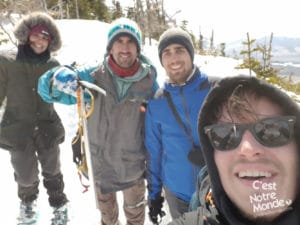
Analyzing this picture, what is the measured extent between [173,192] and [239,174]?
5.40ft

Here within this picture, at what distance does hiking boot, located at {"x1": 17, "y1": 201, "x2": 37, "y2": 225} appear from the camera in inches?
160

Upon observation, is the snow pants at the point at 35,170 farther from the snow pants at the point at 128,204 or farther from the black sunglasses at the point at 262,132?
the black sunglasses at the point at 262,132

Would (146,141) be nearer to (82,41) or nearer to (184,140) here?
(184,140)

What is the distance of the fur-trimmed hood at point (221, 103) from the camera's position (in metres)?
1.49

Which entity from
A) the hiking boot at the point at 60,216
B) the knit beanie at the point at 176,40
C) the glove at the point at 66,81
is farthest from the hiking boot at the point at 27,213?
the knit beanie at the point at 176,40

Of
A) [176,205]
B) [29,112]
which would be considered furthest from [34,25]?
[176,205]

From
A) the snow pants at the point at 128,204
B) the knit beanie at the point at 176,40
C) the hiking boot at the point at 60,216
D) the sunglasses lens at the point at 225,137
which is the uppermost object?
the knit beanie at the point at 176,40

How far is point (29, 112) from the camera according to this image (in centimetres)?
382

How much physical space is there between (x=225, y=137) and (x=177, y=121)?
4.54 ft

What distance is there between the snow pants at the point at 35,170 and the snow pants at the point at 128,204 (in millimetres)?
755

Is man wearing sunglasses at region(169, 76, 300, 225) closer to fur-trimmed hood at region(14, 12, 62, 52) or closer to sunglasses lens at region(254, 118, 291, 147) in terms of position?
sunglasses lens at region(254, 118, 291, 147)

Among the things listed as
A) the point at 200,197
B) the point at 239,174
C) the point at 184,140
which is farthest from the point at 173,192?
the point at 239,174

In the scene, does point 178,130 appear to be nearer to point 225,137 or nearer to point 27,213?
point 225,137

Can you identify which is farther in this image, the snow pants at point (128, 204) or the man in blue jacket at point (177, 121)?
the snow pants at point (128, 204)
